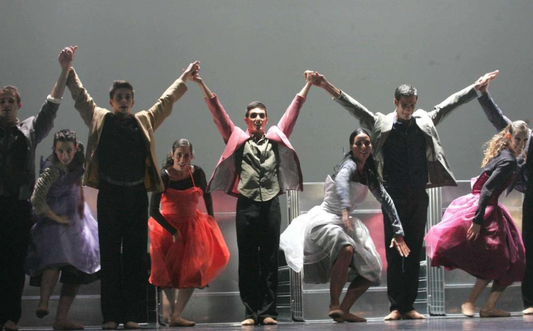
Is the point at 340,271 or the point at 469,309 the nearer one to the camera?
the point at 340,271

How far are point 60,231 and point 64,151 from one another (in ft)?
1.76

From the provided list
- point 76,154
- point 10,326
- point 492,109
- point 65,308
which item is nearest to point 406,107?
point 492,109

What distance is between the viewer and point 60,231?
20.4 feet

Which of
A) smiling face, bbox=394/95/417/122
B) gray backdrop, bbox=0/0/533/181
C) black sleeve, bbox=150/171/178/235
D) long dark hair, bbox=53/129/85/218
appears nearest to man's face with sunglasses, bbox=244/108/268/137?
black sleeve, bbox=150/171/178/235

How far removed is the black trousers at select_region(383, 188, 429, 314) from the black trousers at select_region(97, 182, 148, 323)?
1729 millimetres

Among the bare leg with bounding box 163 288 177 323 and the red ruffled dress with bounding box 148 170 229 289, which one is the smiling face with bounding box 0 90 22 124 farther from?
the bare leg with bounding box 163 288 177 323

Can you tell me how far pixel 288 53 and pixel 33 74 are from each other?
215cm

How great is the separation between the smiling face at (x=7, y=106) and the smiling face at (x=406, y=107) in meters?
2.64

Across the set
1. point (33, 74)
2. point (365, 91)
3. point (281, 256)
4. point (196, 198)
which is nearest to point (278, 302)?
point (281, 256)

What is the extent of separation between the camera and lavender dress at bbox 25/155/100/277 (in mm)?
6156

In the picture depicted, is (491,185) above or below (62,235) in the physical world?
above

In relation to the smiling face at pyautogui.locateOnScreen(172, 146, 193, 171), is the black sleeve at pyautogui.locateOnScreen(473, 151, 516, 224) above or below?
below

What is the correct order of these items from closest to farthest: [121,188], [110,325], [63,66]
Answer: [110,325] → [121,188] → [63,66]

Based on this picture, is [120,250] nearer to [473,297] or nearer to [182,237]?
[182,237]
